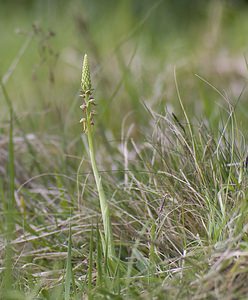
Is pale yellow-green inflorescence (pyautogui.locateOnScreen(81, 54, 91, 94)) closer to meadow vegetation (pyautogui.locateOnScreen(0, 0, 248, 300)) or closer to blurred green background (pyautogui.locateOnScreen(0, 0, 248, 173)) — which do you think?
meadow vegetation (pyautogui.locateOnScreen(0, 0, 248, 300))

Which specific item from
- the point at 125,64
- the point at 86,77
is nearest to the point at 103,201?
the point at 86,77

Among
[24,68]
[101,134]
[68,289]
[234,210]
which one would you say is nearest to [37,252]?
[68,289]

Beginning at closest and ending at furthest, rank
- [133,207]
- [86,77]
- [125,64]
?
[86,77] → [133,207] → [125,64]

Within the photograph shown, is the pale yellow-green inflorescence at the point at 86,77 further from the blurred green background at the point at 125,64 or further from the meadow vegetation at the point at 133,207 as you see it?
the blurred green background at the point at 125,64

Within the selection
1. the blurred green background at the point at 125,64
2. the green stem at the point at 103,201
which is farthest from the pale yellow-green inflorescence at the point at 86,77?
the blurred green background at the point at 125,64

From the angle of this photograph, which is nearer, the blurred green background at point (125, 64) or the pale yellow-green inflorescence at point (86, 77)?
the pale yellow-green inflorescence at point (86, 77)

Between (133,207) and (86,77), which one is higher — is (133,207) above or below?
below

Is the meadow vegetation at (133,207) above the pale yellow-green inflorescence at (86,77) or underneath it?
underneath

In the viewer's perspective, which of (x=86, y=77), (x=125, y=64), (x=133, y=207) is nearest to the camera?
(x=86, y=77)

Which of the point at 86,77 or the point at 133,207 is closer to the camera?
the point at 86,77

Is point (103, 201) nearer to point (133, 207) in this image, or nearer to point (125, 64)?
point (133, 207)

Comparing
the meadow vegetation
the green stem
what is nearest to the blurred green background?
the meadow vegetation
